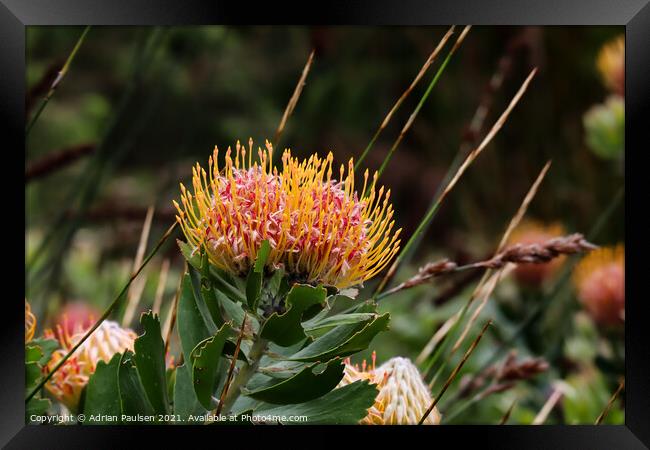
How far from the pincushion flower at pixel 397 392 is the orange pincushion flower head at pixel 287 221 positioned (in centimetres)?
16

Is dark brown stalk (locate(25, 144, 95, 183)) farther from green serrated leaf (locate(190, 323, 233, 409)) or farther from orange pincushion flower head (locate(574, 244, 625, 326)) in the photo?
orange pincushion flower head (locate(574, 244, 625, 326))

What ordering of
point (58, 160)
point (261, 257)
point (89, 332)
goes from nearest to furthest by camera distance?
1. point (261, 257)
2. point (89, 332)
3. point (58, 160)

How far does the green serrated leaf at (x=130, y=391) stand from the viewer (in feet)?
3.09

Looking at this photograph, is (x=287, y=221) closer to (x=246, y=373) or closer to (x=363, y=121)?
(x=246, y=373)

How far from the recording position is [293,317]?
0.83m

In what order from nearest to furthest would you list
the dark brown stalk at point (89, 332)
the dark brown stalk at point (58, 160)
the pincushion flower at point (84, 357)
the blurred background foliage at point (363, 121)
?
the dark brown stalk at point (89, 332) → the pincushion flower at point (84, 357) → the dark brown stalk at point (58, 160) → the blurred background foliage at point (363, 121)

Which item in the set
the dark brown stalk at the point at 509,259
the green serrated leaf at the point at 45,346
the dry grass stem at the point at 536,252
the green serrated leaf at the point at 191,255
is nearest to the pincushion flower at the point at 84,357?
Answer: the green serrated leaf at the point at 45,346

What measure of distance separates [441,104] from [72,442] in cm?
347

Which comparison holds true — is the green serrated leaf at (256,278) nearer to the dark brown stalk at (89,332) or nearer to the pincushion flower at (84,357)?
the dark brown stalk at (89,332)

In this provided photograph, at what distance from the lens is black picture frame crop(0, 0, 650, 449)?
1071 millimetres

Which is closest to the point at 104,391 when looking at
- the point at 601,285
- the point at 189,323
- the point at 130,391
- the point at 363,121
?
the point at 130,391

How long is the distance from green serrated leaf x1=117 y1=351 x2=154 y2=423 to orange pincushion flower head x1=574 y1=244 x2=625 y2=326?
4.48ft

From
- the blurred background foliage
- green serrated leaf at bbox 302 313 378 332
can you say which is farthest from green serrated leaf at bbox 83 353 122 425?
the blurred background foliage

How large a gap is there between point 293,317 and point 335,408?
15 cm
